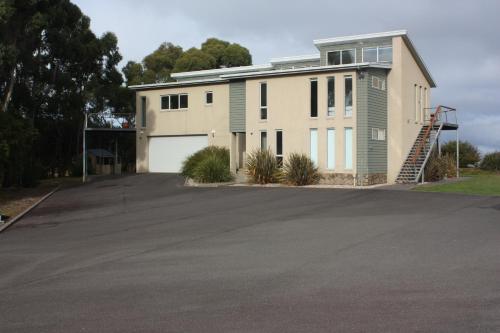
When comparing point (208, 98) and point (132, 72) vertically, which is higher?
point (132, 72)

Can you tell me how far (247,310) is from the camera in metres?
6.73

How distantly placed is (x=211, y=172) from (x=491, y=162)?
22.5 metres

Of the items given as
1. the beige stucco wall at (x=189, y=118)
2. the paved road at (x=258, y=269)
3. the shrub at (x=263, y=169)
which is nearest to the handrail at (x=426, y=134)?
the shrub at (x=263, y=169)

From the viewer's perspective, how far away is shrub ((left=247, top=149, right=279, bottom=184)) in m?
28.1

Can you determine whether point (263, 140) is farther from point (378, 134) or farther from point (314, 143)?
point (378, 134)

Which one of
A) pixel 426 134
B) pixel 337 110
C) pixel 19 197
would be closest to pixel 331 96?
pixel 337 110

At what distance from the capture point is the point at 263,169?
28.0 meters

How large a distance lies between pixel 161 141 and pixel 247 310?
101 feet

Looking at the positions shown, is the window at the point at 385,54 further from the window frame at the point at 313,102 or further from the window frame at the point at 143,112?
the window frame at the point at 143,112

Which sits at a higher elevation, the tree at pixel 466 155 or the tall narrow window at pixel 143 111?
the tall narrow window at pixel 143 111

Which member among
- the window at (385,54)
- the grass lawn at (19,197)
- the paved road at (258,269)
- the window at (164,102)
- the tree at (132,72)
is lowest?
the paved road at (258,269)

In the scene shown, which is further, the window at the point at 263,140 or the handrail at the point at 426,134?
the window at the point at 263,140

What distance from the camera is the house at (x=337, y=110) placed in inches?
1109

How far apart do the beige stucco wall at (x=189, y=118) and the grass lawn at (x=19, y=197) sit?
6849 millimetres
